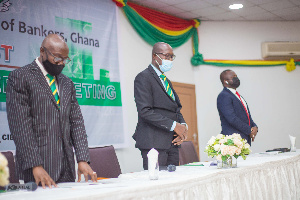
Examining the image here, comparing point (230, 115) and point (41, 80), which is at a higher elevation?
point (41, 80)

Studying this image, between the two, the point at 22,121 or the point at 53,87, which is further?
the point at 53,87

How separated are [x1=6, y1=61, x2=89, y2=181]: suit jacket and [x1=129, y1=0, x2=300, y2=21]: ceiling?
3727 mm

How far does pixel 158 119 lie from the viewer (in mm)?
2453

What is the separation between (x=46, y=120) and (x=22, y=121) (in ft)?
0.44

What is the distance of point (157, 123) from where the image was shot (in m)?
2.46

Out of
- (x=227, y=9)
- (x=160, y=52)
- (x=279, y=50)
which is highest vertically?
(x=227, y=9)

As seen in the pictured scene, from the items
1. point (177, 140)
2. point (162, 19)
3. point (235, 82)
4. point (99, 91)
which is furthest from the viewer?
point (162, 19)

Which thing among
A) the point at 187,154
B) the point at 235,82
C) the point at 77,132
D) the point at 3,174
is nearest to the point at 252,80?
the point at 235,82

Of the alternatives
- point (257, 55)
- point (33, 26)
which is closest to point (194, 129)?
point (257, 55)

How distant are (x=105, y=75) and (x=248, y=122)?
6.09 ft

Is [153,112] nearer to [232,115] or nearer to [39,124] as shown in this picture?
[39,124]

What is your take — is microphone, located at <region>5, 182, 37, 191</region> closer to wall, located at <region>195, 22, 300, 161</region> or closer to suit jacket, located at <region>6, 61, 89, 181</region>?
suit jacket, located at <region>6, 61, 89, 181</region>

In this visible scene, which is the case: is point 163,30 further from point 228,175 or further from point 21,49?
point 228,175

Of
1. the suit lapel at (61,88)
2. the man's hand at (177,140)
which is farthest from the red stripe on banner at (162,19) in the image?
the suit lapel at (61,88)
